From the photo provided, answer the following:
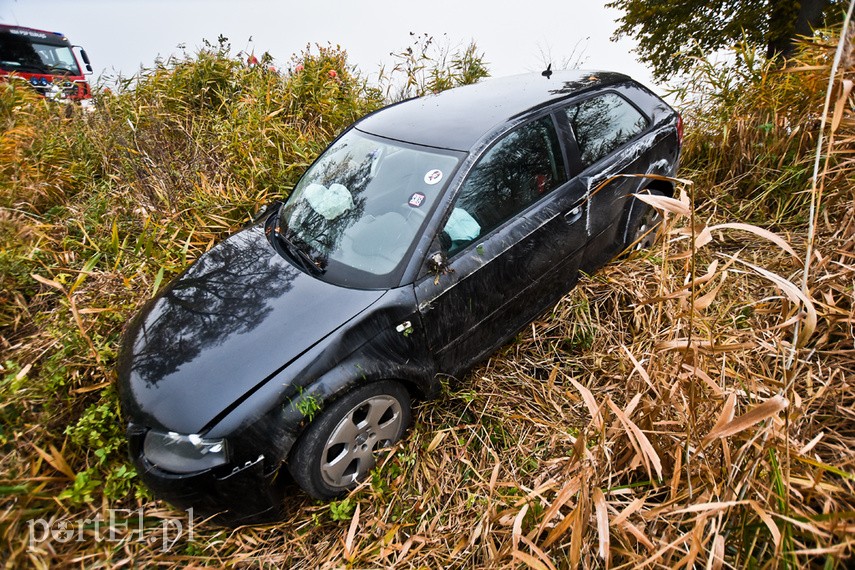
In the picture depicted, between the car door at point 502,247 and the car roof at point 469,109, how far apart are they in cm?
15

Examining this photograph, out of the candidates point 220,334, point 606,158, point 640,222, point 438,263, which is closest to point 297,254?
point 220,334

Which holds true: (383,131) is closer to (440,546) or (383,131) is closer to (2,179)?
(440,546)

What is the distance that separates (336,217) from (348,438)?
3.70 ft

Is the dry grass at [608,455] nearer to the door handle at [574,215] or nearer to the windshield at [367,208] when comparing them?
the door handle at [574,215]

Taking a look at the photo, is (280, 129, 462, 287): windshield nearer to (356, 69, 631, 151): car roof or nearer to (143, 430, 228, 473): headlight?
(356, 69, 631, 151): car roof

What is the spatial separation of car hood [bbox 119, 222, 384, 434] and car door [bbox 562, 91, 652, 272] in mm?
1554

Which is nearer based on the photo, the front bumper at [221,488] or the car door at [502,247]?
the front bumper at [221,488]

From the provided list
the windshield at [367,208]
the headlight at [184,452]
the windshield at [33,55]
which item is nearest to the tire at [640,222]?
the windshield at [367,208]

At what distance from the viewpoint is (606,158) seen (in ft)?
9.74

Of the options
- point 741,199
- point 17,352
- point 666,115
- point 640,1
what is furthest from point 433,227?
point 640,1

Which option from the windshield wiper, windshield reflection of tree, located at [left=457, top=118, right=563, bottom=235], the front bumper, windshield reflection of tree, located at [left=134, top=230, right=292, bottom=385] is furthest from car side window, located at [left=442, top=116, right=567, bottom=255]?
the front bumper

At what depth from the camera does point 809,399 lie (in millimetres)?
1938

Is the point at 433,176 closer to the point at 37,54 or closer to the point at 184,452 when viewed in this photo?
the point at 184,452

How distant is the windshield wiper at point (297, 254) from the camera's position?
7.73 ft
